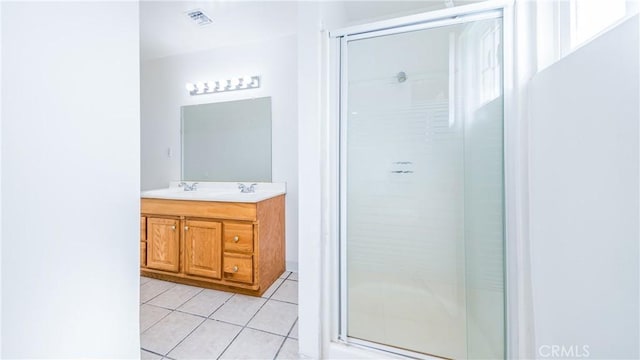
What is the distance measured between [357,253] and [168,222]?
65.0 inches

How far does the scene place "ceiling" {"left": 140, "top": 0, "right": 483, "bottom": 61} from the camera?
5.87ft

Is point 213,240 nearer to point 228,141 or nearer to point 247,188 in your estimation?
point 247,188

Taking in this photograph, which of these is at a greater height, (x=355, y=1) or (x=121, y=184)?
(x=355, y=1)

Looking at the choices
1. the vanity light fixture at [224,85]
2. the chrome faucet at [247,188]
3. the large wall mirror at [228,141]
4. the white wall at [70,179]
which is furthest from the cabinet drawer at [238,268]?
the vanity light fixture at [224,85]

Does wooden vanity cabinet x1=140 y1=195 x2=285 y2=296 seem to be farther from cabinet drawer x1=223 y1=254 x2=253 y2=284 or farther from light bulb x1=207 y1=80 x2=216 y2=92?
light bulb x1=207 y1=80 x2=216 y2=92

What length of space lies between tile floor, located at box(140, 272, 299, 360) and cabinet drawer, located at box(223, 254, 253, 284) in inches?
6.4

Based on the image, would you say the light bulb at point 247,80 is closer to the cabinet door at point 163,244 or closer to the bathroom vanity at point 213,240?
the bathroom vanity at point 213,240

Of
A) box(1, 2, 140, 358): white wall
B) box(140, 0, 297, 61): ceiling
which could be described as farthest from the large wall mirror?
box(1, 2, 140, 358): white wall

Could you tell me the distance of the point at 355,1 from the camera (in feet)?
5.66

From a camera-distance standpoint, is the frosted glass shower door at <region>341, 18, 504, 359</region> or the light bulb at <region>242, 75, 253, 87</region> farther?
the light bulb at <region>242, 75, 253, 87</region>

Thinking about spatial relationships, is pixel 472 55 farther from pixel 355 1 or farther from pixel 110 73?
pixel 110 73

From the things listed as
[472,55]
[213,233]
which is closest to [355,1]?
[472,55]

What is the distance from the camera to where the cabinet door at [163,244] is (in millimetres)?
2031

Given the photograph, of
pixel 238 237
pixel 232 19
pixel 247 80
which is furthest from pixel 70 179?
pixel 247 80
